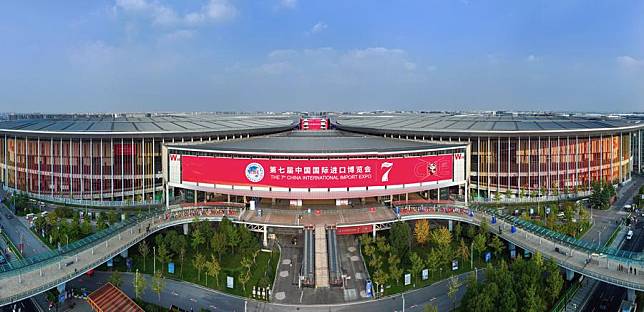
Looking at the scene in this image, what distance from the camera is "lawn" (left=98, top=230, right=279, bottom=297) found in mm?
31844

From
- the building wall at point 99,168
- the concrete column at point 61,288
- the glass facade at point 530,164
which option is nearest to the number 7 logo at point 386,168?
the glass facade at point 530,164

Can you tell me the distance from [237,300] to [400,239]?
13800 millimetres

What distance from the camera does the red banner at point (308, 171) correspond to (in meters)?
45.6

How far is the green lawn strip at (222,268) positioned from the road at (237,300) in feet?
2.66

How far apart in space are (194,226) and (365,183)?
58.5ft

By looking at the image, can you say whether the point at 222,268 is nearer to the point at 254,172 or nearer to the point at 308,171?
the point at 254,172

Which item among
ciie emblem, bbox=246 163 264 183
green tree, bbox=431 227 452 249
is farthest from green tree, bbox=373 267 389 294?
ciie emblem, bbox=246 163 264 183

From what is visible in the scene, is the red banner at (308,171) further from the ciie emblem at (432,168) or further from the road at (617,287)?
the road at (617,287)

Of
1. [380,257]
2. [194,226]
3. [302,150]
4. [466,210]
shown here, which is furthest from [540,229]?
[194,226]

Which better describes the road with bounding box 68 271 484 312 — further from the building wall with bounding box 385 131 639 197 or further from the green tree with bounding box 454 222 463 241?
the building wall with bounding box 385 131 639 197

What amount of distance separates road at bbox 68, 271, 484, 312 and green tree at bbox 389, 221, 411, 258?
423cm

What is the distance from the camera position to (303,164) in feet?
149

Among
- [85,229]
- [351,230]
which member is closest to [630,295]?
[351,230]

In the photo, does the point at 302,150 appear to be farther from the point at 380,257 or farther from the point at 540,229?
the point at 540,229
